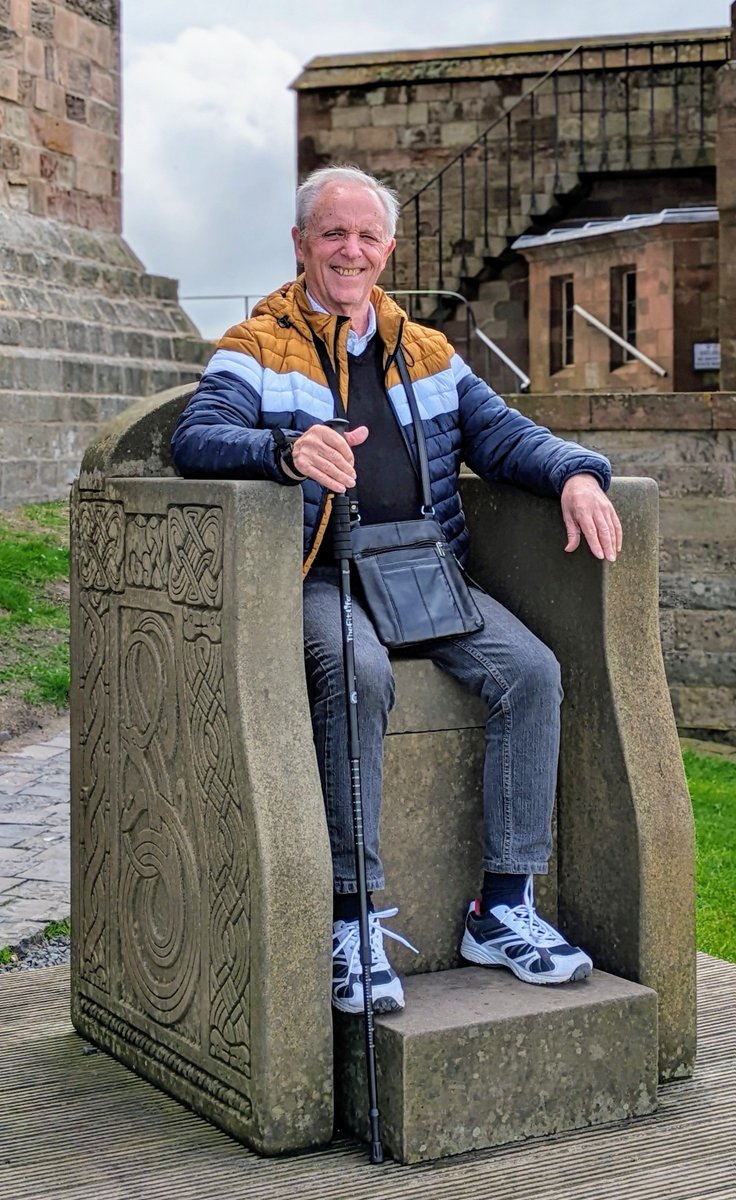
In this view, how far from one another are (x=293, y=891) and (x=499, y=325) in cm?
2011

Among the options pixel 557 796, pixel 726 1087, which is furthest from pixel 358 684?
pixel 726 1087

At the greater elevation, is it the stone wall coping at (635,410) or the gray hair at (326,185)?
the stone wall coping at (635,410)

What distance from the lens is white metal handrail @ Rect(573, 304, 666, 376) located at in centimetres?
1966

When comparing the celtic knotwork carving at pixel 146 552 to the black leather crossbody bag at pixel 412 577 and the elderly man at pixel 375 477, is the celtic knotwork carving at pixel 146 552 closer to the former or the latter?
the elderly man at pixel 375 477

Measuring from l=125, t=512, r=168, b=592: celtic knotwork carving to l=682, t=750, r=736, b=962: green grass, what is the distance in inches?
100

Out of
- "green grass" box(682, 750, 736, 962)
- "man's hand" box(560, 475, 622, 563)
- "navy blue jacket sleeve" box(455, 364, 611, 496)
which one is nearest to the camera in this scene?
"man's hand" box(560, 475, 622, 563)

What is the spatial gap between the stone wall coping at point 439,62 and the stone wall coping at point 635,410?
1250 centimetres

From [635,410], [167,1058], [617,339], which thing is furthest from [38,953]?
[617,339]

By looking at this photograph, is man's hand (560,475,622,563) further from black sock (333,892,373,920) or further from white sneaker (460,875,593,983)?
black sock (333,892,373,920)

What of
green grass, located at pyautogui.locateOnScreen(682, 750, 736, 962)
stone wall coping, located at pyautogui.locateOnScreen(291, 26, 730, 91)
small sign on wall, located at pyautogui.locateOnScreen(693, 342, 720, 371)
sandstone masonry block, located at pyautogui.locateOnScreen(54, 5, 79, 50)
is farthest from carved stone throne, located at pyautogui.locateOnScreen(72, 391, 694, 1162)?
stone wall coping, located at pyautogui.locateOnScreen(291, 26, 730, 91)

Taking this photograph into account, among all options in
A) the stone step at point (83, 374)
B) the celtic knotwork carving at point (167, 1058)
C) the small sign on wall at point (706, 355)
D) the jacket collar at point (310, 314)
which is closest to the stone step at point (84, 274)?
the stone step at point (83, 374)

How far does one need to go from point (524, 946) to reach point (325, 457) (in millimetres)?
1173

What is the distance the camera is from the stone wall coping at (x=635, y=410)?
12.0m

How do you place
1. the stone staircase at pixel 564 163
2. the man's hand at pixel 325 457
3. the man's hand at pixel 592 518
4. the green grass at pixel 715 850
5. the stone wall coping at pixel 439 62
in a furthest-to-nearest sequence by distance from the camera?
the stone wall coping at pixel 439 62 → the stone staircase at pixel 564 163 → the green grass at pixel 715 850 → the man's hand at pixel 592 518 → the man's hand at pixel 325 457
